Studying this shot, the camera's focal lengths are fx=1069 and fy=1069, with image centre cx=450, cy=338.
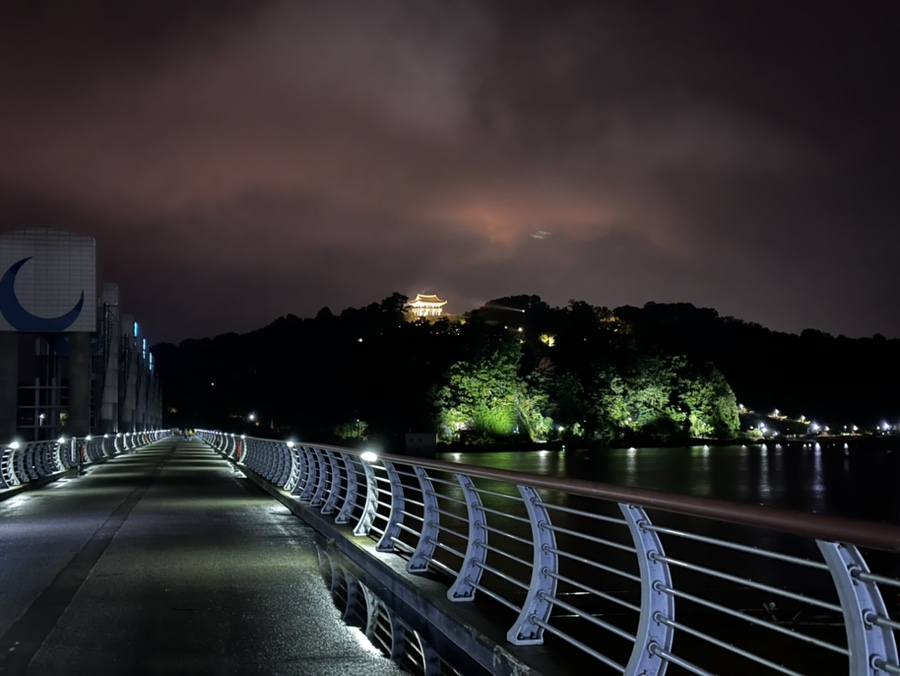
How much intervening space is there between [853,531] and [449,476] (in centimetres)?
4886

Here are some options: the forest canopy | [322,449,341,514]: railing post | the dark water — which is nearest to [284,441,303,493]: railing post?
[322,449,341,514]: railing post

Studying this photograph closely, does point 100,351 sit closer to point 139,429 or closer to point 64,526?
point 139,429

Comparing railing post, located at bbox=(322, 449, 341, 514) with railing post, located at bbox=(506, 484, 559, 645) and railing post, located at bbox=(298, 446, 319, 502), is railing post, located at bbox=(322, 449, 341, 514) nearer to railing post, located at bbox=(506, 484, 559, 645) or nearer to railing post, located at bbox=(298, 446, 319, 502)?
railing post, located at bbox=(298, 446, 319, 502)

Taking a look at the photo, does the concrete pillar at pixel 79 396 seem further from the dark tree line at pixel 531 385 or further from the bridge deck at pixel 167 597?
the bridge deck at pixel 167 597

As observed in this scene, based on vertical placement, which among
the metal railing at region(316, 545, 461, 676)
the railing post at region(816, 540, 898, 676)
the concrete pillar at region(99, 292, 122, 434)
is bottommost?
the metal railing at region(316, 545, 461, 676)

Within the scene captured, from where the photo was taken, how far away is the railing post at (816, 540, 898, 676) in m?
3.58

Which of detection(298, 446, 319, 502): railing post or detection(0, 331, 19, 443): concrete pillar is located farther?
detection(0, 331, 19, 443): concrete pillar

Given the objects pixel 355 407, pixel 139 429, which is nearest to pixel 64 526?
pixel 355 407

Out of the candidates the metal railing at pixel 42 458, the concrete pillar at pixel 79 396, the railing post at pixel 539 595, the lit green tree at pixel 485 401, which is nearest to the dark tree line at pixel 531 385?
the lit green tree at pixel 485 401

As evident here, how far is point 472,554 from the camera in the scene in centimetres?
853

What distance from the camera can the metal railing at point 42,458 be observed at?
1027 inches

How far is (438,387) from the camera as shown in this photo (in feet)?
301

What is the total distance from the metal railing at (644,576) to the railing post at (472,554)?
0.01 meters

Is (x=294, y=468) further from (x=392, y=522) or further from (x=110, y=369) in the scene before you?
(x=110, y=369)
